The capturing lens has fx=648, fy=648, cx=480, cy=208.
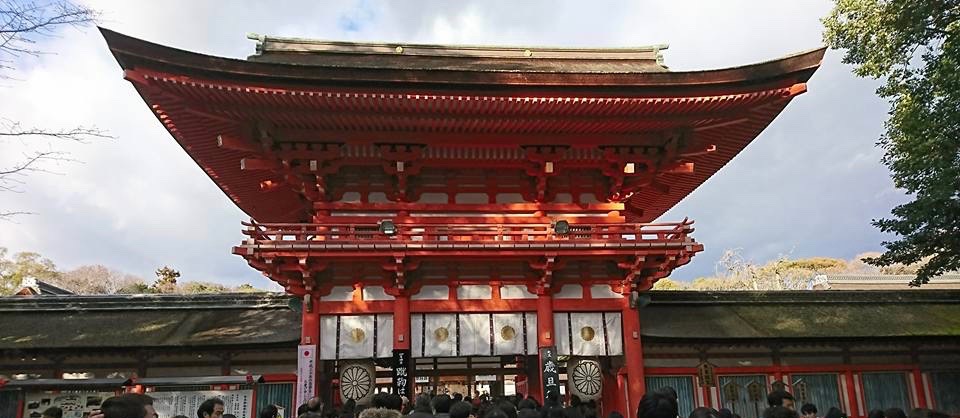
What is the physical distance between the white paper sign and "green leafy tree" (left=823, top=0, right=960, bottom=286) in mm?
14312

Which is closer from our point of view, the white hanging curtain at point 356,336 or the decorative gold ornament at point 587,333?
the white hanging curtain at point 356,336

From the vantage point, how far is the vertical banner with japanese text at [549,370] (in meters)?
11.3

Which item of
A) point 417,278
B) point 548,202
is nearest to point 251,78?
point 417,278

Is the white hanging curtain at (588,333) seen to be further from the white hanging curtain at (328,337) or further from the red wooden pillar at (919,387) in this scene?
the red wooden pillar at (919,387)

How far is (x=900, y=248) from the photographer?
14.9 m

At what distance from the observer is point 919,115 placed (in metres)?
14.4

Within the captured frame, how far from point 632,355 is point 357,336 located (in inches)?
202

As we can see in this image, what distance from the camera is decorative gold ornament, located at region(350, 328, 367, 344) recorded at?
11891mm

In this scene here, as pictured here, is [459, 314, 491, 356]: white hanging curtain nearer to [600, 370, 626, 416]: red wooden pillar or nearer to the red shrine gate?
the red shrine gate

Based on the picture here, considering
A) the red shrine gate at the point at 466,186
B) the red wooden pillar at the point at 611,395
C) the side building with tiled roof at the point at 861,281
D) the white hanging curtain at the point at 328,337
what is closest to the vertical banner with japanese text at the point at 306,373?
the red shrine gate at the point at 466,186

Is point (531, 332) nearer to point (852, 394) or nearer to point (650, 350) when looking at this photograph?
point (650, 350)

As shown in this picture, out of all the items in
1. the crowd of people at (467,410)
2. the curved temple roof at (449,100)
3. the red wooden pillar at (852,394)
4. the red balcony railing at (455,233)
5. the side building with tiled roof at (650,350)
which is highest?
the curved temple roof at (449,100)

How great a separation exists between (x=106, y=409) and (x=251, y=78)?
7621 mm

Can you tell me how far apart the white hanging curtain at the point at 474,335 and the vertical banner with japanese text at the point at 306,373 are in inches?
105
